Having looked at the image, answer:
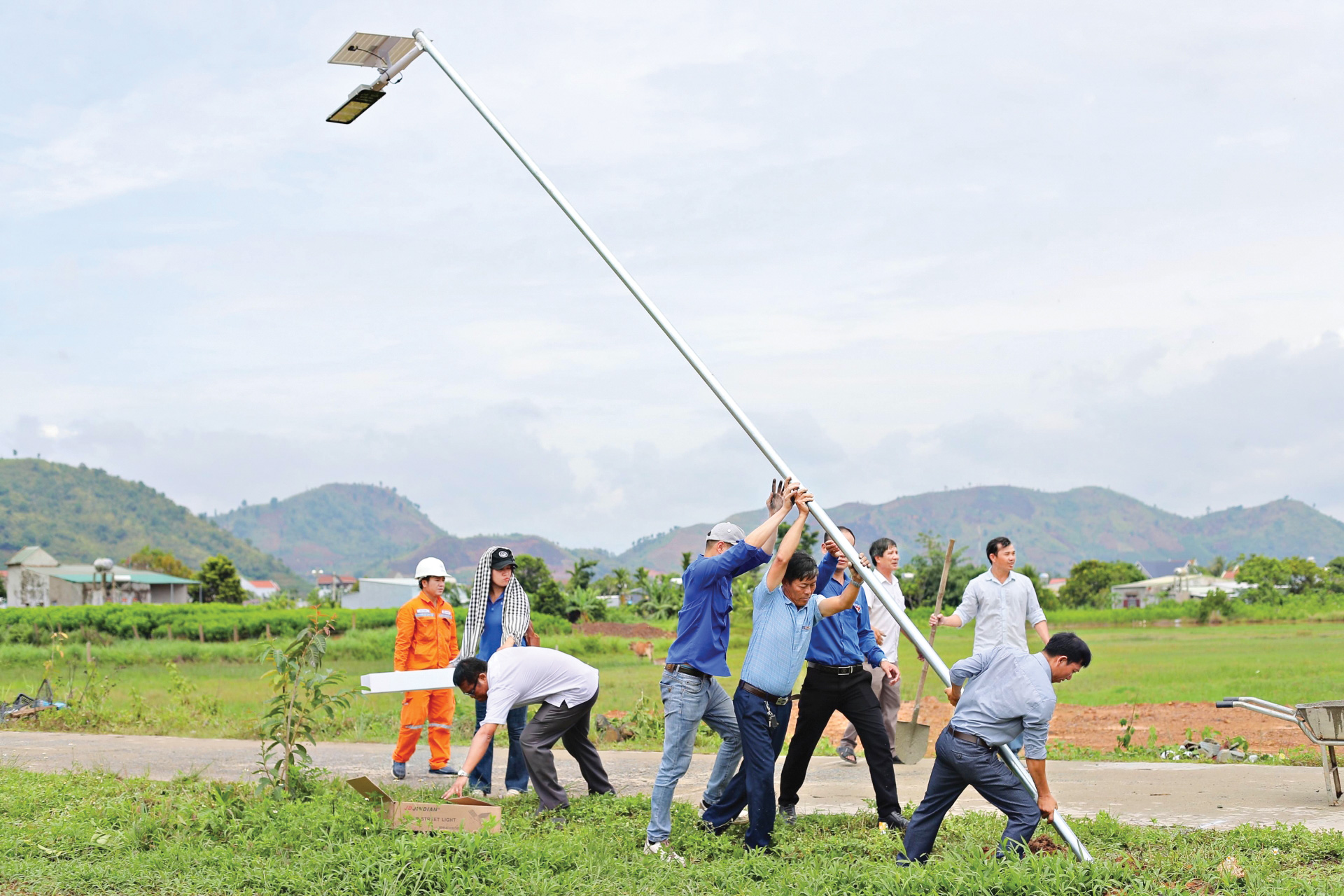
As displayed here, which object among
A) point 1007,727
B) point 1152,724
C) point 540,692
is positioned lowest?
point 1152,724

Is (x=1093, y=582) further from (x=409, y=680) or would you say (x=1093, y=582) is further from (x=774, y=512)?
(x=774, y=512)

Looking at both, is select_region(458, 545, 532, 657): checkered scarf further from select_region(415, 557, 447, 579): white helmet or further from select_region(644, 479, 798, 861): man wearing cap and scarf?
select_region(644, 479, 798, 861): man wearing cap and scarf

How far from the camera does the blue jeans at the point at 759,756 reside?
250 inches

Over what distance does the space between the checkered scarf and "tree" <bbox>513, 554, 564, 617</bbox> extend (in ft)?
113

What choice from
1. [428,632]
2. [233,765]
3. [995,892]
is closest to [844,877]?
[995,892]

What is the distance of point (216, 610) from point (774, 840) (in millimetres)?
43408

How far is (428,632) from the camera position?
30.5 ft

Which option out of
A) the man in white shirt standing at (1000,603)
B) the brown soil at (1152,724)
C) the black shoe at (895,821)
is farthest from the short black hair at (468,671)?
the brown soil at (1152,724)

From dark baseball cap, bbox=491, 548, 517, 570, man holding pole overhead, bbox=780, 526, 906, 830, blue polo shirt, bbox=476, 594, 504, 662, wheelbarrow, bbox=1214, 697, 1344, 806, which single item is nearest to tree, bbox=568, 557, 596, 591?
blue polo shirt, bbox=476, 594, 504, 662

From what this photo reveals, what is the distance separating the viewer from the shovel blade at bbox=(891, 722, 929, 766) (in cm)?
913

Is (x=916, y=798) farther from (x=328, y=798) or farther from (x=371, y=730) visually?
(x=371, y=730)

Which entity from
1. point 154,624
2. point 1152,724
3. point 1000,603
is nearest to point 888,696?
point 1000,603

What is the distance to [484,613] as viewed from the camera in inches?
345

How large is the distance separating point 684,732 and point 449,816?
4.93ft
